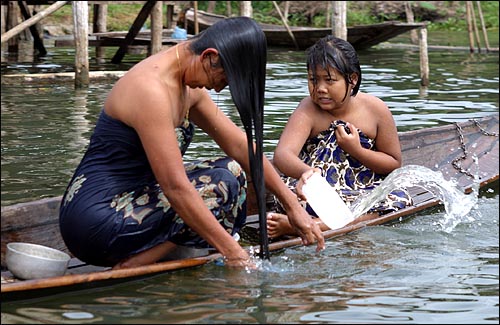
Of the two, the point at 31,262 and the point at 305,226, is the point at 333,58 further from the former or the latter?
the point at 31,262

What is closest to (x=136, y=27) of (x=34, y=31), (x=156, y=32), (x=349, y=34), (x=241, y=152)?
(x=156, y=32)

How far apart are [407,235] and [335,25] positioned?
735cm

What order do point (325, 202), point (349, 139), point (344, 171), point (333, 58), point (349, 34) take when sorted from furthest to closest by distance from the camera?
point (349, 34) < point (344, 171) < point (349, 139) < point (333, 58) < point (325, 202)

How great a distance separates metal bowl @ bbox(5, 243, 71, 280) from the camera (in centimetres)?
342

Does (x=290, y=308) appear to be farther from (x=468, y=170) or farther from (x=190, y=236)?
(x=468, y=170)

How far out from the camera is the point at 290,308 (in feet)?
11.1

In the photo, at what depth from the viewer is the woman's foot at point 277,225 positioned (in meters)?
4.34

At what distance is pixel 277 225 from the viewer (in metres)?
4.34

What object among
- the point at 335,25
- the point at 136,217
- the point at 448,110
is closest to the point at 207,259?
the point at 136,217

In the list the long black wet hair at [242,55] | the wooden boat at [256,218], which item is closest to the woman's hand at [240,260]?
the wooden boat at [256,218]

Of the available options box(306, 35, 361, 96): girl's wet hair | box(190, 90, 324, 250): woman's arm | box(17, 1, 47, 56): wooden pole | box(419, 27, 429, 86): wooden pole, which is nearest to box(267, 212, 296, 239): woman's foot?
box(190, 90, 324, 250): woman's arm

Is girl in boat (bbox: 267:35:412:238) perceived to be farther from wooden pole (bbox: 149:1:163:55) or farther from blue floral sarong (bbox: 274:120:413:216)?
wooden pole (bbox: 149:1:163:55)

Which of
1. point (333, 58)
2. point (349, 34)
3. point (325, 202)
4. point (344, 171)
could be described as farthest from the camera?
point (349, 34)

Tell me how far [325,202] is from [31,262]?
1344mm
